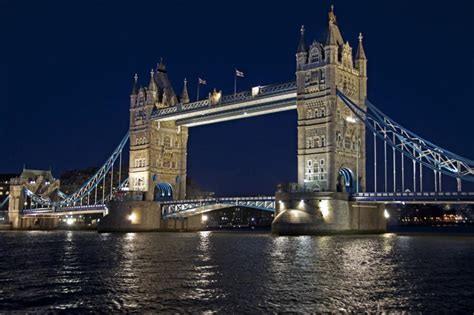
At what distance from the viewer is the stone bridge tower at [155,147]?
289 ft

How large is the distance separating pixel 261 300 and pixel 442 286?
7.73 metres

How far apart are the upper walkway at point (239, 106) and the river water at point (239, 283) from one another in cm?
3599

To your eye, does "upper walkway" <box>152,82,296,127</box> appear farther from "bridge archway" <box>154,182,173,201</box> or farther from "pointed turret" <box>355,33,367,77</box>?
"bridge archway" <box>154,182,173,201</box>

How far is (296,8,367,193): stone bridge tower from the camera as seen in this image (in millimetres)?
65500

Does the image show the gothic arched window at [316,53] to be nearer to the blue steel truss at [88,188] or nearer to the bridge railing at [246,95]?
the bridge railing at [246,95]

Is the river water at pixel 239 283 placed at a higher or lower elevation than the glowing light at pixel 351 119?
lower

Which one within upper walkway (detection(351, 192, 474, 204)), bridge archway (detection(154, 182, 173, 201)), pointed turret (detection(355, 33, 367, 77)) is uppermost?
pointed turret (detection(355, 33, 367, 77))

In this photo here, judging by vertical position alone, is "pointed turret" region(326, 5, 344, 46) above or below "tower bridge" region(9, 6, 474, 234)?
above

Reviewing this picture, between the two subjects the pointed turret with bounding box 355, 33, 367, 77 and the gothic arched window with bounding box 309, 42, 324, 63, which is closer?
the gothic arched window with bounding box 309, 42, 324, 63

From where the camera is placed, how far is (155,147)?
3487 inches

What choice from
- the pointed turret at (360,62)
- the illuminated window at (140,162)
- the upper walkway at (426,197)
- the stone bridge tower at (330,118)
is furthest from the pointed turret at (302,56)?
the illuminated window at (140,162)

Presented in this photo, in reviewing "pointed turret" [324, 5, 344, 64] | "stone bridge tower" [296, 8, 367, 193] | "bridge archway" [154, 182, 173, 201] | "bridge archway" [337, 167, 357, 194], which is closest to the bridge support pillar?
"stone bridge tower" [296, 8, 367, 193]

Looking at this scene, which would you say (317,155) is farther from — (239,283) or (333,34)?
(239,283)

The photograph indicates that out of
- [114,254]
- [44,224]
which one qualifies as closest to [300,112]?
[114,254]
